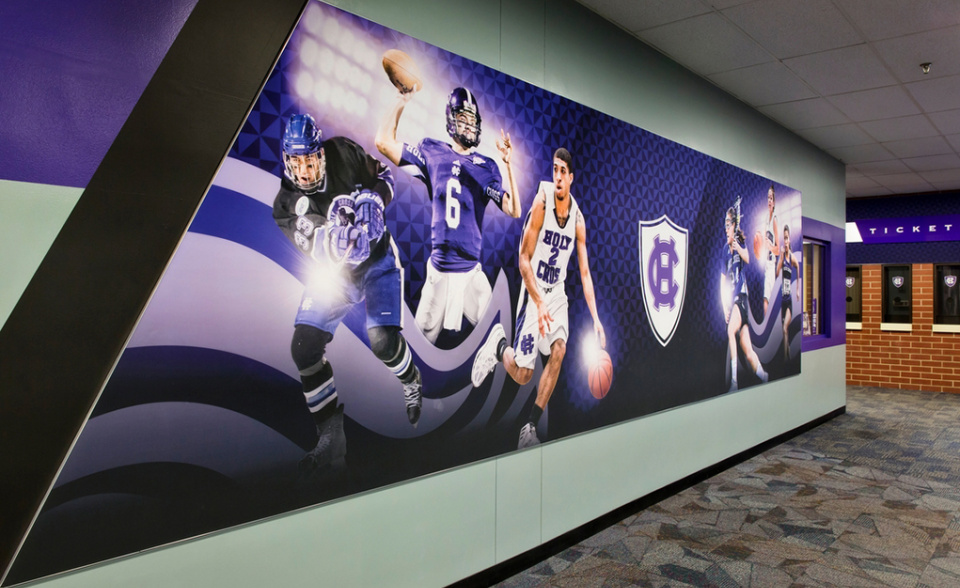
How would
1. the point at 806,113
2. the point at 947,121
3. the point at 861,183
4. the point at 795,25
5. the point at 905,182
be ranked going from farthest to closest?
the point at 861,183
the point at 905,182
the point at 947,121
the point at 806,113
the point at 795,25

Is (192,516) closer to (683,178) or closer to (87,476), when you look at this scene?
(87,476)

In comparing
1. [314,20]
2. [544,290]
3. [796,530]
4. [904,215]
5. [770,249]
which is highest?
[904,215]

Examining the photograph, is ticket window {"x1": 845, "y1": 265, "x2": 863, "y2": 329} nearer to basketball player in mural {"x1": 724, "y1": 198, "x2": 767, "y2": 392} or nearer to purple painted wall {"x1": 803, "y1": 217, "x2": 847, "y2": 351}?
purple painted wall {"x1": 803, "y1": 217, "x2": 847, "y2": 351}

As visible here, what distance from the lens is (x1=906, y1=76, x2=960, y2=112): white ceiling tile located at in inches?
177

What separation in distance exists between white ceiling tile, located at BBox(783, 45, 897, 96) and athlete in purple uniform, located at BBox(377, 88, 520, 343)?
101 inches

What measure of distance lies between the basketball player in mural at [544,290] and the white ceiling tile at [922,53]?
2343 mm

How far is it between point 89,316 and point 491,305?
1.57m

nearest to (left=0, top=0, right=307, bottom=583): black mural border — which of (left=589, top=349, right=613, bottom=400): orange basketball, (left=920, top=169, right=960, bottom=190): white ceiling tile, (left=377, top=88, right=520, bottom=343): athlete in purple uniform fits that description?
→ (left=377, top=88, right=520, bottom=343): athlete in purple uniform

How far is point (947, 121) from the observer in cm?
547

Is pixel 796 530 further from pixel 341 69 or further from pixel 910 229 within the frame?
pixel 910 229

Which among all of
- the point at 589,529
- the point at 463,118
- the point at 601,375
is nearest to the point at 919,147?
the point at 601,375

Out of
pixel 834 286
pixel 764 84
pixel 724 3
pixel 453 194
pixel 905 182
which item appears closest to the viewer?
pixel 453 194

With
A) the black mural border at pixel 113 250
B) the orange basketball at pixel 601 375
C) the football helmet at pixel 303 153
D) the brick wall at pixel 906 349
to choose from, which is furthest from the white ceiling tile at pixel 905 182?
the black mural border at pixel 113 250

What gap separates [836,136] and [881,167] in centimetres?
193
